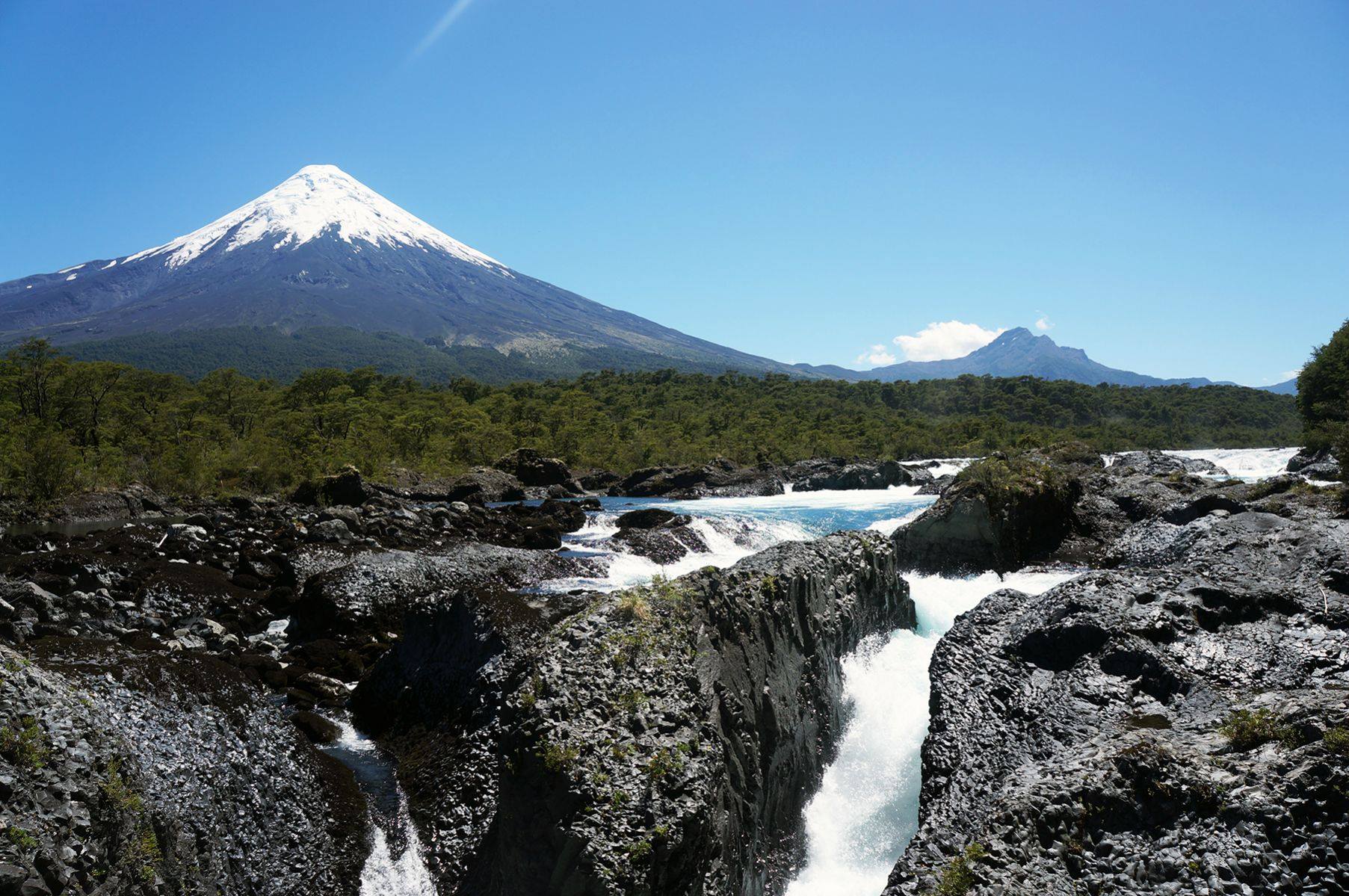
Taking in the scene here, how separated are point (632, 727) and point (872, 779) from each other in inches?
136

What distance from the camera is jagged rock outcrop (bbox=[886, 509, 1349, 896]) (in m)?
3.32

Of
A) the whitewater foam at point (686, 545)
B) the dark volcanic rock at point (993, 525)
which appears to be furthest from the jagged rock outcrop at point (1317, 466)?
the whitewater foam at point (686, 545)

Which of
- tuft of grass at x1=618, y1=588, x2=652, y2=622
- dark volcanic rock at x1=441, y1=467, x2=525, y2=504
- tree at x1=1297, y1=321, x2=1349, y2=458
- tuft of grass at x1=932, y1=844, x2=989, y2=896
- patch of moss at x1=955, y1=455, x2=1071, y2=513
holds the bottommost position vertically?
dark volcanic rock at x1=441, y1=467, x2=525, y2=504

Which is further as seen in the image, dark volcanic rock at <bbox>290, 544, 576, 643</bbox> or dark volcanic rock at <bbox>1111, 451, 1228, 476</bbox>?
dark volcanic rock at <bbox>1111, 451, 1228, 476</bbox>

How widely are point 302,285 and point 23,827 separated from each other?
21126cm

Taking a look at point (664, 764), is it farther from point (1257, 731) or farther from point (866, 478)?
point (866, 478)

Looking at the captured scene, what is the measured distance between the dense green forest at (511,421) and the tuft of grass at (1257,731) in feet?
109

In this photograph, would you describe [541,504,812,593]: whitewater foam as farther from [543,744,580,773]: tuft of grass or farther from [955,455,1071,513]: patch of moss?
[543,744,580,773]: tuft of grass

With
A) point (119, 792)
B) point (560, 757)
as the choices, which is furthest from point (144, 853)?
point (560, 757)

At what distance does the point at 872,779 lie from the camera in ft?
23.8

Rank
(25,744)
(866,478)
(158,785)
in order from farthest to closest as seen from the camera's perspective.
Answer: (866,478) → (158,785) → (25,744)

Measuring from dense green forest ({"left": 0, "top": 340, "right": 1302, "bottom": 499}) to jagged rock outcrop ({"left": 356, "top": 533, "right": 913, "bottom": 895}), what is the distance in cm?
2633

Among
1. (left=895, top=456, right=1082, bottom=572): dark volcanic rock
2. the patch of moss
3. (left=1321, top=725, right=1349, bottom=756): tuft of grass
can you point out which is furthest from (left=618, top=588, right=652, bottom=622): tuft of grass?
the patch of moss

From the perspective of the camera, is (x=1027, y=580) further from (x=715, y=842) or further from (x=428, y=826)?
(x=428, y=826)
